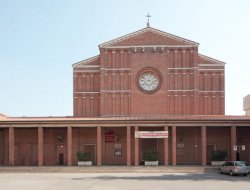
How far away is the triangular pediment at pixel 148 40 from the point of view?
5144 cm

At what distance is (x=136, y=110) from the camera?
51.4 m

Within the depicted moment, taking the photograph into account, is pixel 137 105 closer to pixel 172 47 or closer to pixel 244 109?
pixel 172 47

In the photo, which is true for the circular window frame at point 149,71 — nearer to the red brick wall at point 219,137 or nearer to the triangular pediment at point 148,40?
the triangular pediment at point 148,40

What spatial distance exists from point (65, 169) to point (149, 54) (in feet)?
57.0

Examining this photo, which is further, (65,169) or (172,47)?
(172,47)

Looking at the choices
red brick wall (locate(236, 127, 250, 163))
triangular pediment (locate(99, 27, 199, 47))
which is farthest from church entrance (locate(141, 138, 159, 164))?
triangular pediment (locate(99, 27, 199, 47))

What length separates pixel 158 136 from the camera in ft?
150

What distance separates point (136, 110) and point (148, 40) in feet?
27.4

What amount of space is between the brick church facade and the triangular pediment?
0.39 ft

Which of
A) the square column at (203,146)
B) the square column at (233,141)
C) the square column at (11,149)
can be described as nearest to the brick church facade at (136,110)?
the square column at (11,149)

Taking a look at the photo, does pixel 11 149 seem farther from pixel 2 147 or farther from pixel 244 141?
pixel 244 141

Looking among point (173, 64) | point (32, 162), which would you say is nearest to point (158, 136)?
point (173, 64)

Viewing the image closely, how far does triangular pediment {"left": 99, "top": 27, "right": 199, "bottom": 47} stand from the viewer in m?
51.4

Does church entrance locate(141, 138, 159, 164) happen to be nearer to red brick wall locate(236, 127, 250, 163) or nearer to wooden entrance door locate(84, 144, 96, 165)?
wooden entrance door locate(84, 144, 96, 165)
